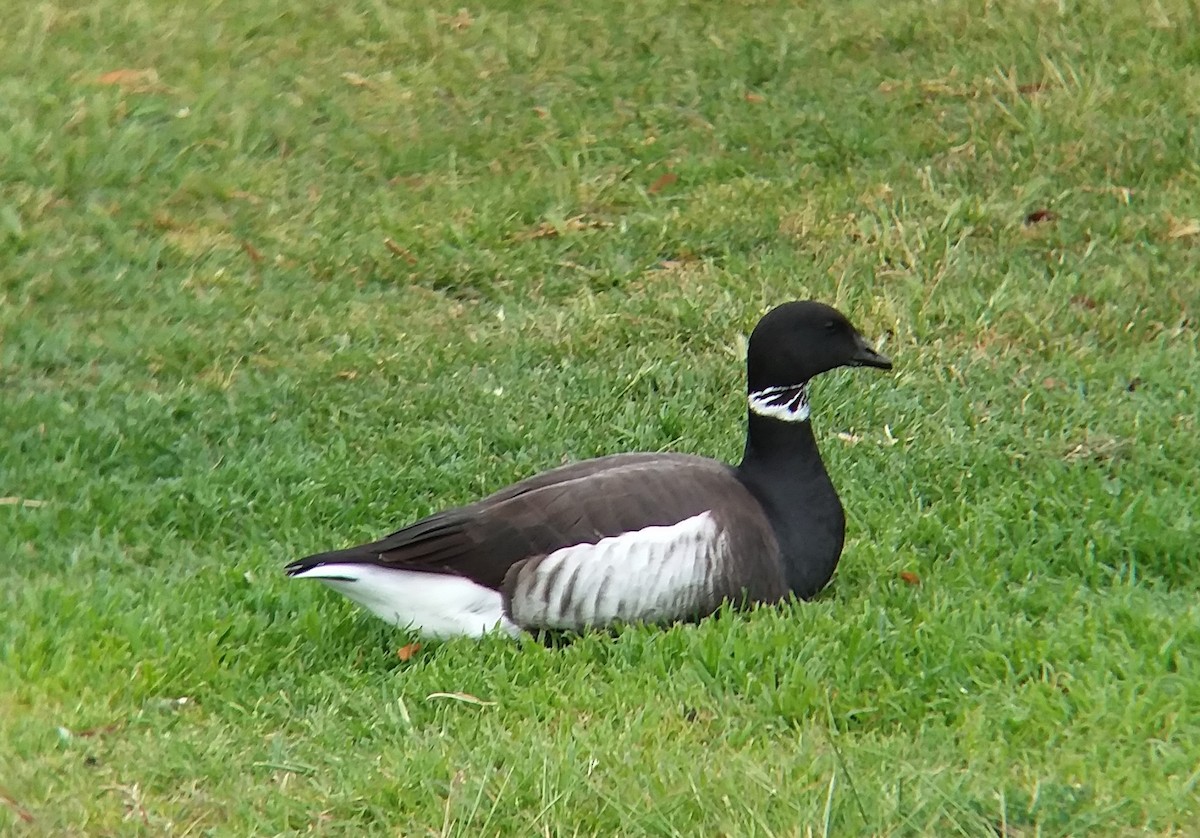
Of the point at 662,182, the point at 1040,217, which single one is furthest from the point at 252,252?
the point at 1040,217

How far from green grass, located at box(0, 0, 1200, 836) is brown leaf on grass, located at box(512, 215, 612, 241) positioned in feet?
0.08

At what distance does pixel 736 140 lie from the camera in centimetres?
924

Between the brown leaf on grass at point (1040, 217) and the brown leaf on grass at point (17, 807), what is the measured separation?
590cm

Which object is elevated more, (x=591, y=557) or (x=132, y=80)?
(x=132, y=80)

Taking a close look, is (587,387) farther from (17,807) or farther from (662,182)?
(17,807)

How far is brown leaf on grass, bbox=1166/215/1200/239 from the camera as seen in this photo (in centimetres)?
777

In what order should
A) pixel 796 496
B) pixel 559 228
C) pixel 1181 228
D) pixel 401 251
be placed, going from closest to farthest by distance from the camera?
pixel 796 496, pixel 1181 228, pixel 401 251, pixel 559 228

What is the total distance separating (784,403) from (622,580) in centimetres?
95

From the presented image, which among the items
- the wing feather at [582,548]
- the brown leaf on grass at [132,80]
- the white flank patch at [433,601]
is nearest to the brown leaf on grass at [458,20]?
the brown leaf on grass at [132,80]

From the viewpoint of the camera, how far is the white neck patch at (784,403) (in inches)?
210

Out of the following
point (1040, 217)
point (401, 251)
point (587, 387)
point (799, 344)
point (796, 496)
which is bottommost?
point (587, 387)

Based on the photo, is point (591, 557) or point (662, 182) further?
point (662, 182)

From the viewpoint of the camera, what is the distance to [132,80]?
969 cm

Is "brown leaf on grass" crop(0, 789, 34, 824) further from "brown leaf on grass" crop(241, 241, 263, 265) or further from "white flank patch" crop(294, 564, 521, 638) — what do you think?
"brown leaf on grass" crop(241, 241, 263, 265)
